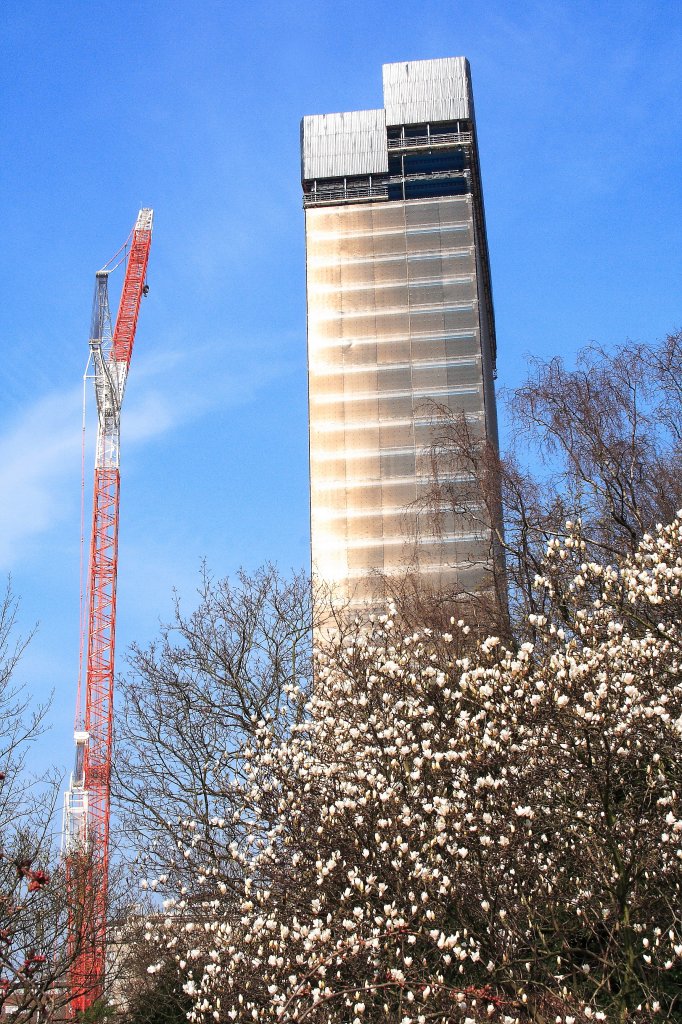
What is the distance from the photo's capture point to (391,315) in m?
56.1

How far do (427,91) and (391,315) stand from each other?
15.6m

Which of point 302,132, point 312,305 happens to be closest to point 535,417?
point 312,305

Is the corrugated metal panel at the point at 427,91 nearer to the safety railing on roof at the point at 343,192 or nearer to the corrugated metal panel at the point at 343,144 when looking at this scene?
the corrugated metal panel at the point at 343,144

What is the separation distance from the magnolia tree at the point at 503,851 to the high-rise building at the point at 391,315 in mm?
38384

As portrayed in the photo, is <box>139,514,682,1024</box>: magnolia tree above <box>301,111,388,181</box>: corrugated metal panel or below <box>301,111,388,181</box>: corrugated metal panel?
below

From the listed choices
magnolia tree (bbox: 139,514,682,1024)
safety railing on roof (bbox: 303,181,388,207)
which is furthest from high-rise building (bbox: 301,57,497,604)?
magnolia tree (bbox: 139,514,682,1024)

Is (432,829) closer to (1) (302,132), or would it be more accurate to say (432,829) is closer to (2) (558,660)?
(2) (558,660)

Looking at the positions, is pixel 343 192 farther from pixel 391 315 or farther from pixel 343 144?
pixel 391 315

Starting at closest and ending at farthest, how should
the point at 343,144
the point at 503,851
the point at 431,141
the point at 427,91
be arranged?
the point at 503,851, the point at 343,144, the point at 431,141, the point at 427,91

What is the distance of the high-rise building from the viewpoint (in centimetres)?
5303

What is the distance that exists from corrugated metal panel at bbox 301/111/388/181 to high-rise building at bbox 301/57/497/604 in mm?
79

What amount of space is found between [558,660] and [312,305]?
48.7m

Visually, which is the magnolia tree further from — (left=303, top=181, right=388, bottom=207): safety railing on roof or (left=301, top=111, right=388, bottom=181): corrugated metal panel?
(left=301, top=111, right=388, bottom=181): corrugated metal panel

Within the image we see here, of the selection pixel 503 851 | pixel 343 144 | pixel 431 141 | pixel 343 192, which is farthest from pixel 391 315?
pixel 503 851
